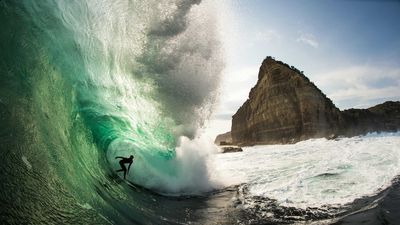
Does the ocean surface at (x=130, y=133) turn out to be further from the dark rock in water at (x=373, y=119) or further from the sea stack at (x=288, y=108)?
the dark rock in water at (x=373, y=119)

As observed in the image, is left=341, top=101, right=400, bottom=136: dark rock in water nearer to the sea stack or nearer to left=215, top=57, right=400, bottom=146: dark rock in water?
left=215, top=57, right=400, bottom=146: dark rock in water

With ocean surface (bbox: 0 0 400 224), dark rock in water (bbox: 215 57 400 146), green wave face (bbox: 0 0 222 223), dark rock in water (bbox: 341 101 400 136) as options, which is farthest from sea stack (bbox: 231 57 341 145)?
green wave face (bbox: 0 0 222 223)

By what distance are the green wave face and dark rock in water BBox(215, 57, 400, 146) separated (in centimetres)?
3890

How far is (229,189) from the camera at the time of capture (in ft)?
29.8

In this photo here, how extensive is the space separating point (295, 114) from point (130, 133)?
44.4 meters

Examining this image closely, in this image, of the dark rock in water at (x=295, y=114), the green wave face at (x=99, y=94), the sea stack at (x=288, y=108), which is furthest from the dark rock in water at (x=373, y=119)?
the green wave face at (x=99, y=94)

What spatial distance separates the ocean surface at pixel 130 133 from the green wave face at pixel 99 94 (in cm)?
3

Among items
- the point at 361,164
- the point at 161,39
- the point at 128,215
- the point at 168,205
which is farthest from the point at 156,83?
the point at 361,164

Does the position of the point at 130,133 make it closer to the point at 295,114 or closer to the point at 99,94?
the point at 99,94

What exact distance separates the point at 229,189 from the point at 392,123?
67.1 meters

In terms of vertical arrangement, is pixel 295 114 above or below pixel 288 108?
below

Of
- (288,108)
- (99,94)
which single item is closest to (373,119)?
(288,108)

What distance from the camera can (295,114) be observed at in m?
50.6

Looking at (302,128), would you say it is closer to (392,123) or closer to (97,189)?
(392,123)
